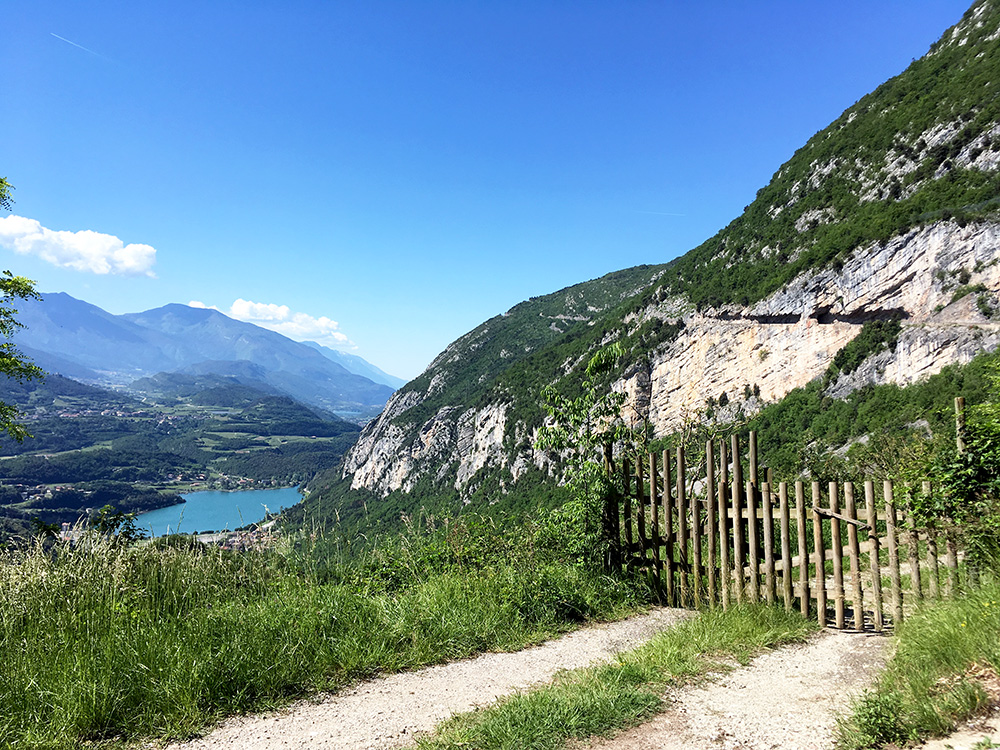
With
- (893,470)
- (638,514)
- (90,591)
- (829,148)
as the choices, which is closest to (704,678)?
(638,514)

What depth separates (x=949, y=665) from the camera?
3510 millimetres

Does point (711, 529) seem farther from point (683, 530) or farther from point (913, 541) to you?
point (913, 541)

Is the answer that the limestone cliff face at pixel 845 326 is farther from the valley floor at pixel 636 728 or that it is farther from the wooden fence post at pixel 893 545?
the valley floor at pixel 636 728

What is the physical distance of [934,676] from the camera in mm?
3393

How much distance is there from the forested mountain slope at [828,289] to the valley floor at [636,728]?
38.8 metres

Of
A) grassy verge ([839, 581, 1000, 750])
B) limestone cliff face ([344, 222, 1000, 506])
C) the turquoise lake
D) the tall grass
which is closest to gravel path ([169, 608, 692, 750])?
the tall grass

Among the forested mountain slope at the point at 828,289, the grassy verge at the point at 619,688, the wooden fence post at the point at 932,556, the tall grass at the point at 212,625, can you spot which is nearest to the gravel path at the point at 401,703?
the tall grass at the point at 212,625

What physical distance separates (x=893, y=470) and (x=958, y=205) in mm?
71801

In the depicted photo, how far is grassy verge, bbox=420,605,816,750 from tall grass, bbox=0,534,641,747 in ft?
4.14

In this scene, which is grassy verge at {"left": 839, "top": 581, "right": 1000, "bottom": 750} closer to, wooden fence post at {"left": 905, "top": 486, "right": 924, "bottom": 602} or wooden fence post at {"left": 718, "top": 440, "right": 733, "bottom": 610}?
wooden fence post at {"left": 905, "top": 486, "right": 924, "bottom": 602}

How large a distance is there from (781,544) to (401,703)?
445cm

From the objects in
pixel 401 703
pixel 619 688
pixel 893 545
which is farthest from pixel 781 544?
pixel 401 703

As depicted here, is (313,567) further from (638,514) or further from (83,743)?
(638,514)

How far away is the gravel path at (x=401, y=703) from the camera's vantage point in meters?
3.45
